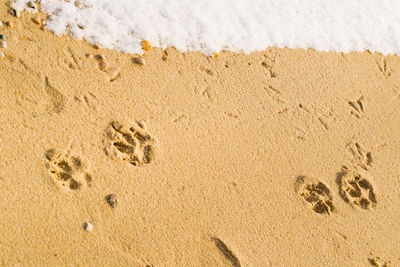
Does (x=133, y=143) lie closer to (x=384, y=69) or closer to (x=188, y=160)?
(x=188, y=160)

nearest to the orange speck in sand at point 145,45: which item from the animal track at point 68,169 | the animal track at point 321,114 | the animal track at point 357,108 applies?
the animal track at point 68,169

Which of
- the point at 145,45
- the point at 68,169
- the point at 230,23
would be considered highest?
the point at 230,23

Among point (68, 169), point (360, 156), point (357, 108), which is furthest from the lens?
point (357, 108)

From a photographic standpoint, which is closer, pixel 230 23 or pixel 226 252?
pixel 226 252

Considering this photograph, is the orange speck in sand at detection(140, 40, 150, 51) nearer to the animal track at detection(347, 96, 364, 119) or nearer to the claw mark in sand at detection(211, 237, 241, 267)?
the claw mark in sand at detection(211, 237, 241, 267)

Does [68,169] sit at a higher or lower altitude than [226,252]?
lower

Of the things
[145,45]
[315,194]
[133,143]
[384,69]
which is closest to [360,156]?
[315,194]

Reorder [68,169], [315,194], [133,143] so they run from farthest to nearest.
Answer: [315,194], [133,143], [68,169]
